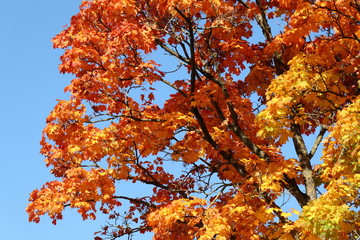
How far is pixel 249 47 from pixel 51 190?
6963 mm

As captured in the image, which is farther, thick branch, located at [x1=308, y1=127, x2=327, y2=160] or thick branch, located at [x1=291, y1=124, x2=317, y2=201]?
thick branch, located at [x1=308, y1=127, x2=327, y2=160]

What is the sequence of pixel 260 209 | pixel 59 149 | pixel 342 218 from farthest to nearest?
pixel 59 149
pixel 260 209
pixel 342 218

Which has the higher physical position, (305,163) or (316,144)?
(316,144)

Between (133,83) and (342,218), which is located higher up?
(133,83)

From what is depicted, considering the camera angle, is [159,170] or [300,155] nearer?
[300,155]

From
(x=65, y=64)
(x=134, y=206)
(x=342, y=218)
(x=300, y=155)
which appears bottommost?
(x=342, y=218)

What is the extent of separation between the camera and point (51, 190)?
12219 mm

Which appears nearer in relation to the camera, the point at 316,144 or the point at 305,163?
the point at 305,163

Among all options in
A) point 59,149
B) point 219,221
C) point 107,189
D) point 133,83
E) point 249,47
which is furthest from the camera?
point 59,149

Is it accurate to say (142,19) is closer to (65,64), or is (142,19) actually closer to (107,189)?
(65,64)

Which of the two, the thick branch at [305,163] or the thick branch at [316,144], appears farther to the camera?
the thick branch at [316,144]

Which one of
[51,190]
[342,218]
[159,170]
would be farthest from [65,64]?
[342,218]

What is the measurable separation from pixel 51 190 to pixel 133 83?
12.1ft

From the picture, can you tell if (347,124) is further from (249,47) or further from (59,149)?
Result: (59,149)
